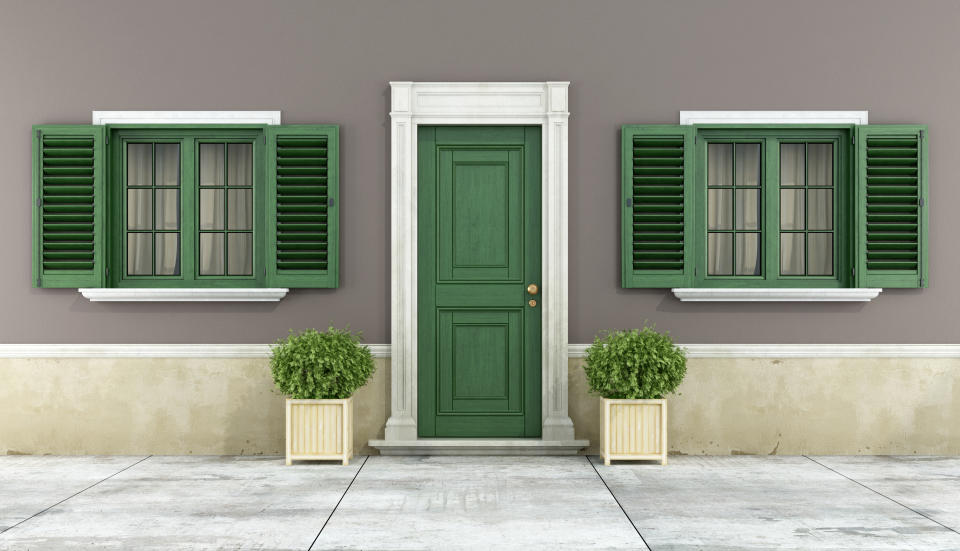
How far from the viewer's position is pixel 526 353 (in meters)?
6.08

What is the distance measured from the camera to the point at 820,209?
20.2 feet

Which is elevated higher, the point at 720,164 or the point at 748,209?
the point at 720,164

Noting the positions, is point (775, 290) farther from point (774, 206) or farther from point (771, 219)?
point (774, 206)

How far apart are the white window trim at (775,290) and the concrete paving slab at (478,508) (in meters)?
1.58

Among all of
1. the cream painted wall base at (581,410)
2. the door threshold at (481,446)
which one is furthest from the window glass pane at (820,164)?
the door threshold at (481,446)

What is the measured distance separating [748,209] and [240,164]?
12.9 ft

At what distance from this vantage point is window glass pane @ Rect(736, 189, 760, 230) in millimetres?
6129

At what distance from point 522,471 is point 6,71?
4904mm

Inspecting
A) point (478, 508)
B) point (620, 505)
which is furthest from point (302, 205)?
point (620, 505)

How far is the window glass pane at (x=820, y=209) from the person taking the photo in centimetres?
614

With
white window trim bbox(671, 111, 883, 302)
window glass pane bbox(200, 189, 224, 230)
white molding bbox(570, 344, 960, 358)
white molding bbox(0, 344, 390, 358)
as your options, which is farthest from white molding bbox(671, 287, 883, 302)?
window glass pane bbox(200, 189, 224, 230)

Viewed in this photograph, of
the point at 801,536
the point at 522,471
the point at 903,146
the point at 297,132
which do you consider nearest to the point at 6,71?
the point at 297,132

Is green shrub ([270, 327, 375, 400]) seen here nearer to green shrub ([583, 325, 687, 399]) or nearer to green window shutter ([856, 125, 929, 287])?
green shrub ([583, 325, 687, 399])

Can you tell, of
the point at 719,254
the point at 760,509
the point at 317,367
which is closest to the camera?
the point at 760,509
